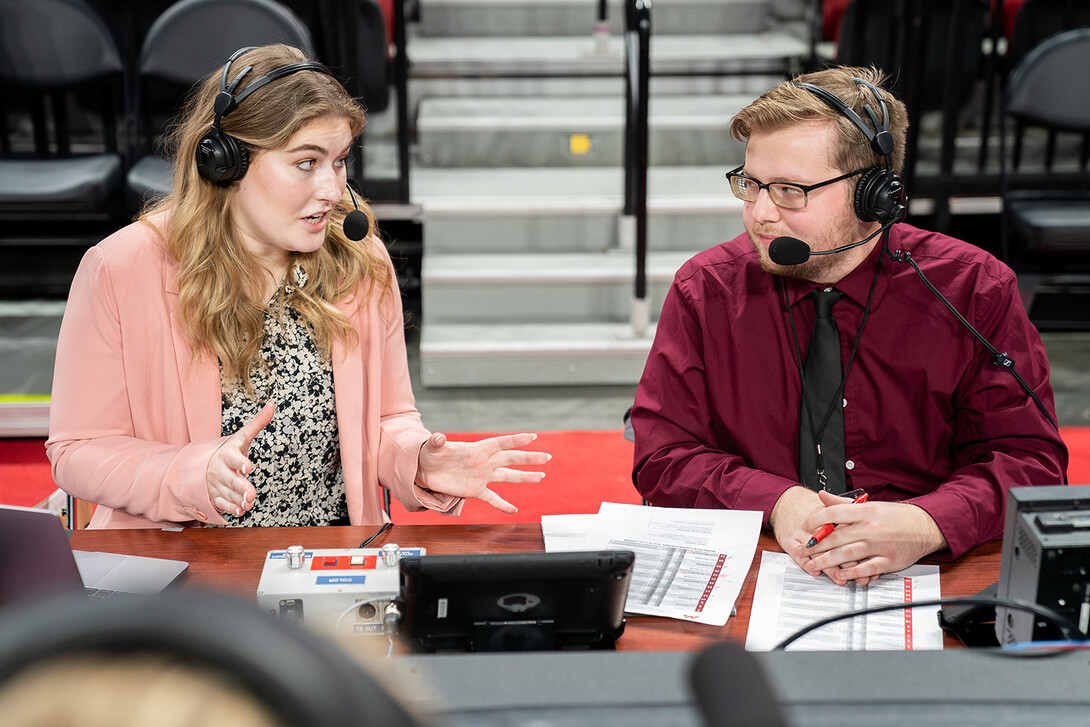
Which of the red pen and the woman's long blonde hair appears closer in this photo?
the red pen

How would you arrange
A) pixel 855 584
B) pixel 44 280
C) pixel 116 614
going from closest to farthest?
pixel 116 614 < pixel 855 584 < pixel 44 280

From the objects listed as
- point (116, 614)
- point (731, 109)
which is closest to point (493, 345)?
point (731, 109)

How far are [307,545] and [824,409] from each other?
0.86 metres

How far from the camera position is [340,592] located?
3.92 feet

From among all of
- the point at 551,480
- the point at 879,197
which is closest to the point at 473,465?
the point at 879,197

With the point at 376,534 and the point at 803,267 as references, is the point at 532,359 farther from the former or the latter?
the point at 376,534

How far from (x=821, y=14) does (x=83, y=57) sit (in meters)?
3.04

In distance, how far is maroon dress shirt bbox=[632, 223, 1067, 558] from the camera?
1667 millimetres

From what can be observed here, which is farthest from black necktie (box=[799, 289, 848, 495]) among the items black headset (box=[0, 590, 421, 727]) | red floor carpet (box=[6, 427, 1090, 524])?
black headset (box=[0, 590, 421, 727])

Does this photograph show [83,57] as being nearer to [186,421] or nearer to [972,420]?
[186,421]

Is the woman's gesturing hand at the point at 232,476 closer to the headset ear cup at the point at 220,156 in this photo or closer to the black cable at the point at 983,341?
the headset ear cup at the point at 220,156

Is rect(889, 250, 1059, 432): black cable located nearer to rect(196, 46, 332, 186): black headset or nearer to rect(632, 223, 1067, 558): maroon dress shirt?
rect(632, 223, 1067, 558): maroon dress shirt

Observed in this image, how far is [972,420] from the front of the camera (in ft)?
5.56

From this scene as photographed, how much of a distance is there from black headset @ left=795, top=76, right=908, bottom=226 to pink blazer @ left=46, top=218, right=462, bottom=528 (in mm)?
808
